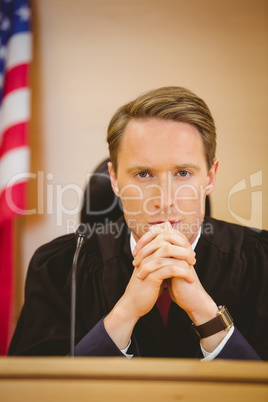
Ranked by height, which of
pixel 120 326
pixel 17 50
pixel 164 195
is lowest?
pixel 120 326

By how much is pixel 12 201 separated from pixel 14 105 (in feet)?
1.74

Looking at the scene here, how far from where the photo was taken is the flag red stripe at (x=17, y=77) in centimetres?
235

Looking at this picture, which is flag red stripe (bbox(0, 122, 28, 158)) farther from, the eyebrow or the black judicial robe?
the eyebrow

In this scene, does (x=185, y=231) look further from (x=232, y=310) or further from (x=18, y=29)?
(x=18, y=29)

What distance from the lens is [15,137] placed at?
2342mm

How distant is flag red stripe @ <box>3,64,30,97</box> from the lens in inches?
92.4

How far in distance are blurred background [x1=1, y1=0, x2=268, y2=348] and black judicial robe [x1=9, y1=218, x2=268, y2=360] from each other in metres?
0.84

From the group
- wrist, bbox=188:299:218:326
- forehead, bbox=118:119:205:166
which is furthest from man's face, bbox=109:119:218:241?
wrist, bbox=188:299:218:326

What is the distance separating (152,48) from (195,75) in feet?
0.99

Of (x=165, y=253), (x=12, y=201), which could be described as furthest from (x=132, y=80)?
(x=165, y=253)

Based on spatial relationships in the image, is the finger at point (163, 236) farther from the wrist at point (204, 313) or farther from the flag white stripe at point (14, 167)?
the flag white stripe at point (14, 167)

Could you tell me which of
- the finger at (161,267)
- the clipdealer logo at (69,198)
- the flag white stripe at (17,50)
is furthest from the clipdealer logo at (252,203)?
the flag white stripe at (17,50)

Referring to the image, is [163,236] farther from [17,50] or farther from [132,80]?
[17,50]

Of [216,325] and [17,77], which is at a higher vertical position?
[17,77]
